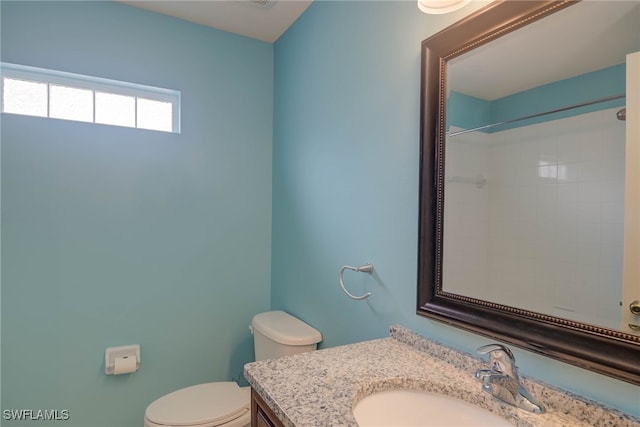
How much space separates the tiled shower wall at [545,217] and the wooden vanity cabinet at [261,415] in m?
0.62

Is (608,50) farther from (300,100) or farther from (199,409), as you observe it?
(199,409)

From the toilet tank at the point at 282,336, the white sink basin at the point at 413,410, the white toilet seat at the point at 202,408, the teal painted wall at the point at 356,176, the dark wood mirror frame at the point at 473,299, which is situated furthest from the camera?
the toilet tank at the point at 282,336

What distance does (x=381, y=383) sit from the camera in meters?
0.89

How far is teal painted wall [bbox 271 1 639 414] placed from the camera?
118 cm

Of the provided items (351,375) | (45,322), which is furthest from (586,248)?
(45,322)

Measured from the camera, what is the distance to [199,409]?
62.2 inches

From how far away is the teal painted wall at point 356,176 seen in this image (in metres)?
1.18

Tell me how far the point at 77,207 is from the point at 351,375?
5.40 ft

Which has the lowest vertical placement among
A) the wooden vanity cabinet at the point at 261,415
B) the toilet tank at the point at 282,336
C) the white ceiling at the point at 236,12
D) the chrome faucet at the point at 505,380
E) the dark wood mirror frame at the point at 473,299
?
the toilet tank at the point at 282,336

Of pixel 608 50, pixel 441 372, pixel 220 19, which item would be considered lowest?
pixel 441 372

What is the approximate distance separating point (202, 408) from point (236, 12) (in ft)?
6.71

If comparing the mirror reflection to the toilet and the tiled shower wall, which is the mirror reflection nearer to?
the tiled shower wall

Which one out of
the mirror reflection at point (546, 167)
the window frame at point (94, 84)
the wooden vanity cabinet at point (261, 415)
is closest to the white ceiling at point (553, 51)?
the mirror reflection at point (546, 167)

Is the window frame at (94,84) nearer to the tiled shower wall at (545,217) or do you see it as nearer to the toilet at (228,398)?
the toilet at (228,398)
